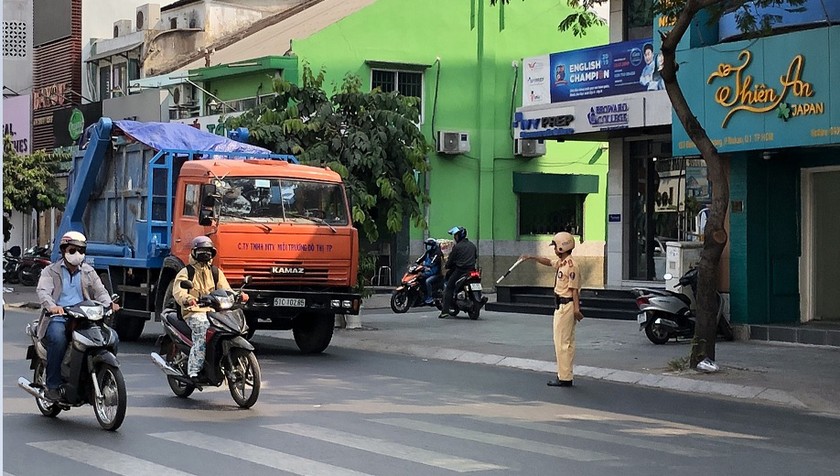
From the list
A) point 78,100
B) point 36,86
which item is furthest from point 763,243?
point 36,86

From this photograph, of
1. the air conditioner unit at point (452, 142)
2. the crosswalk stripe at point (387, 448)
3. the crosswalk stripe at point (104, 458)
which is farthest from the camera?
the air conditioner unit at point (452, 142)

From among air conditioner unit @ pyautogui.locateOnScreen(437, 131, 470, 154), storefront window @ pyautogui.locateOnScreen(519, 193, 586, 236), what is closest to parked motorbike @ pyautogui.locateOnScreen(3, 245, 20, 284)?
air conditioner unit @ pyautogui.locateOnScreen(437, 131, 470, 154)

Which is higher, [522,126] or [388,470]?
[522,126]

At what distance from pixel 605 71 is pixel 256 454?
1681cm

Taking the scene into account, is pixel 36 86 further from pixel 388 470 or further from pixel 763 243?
pixel 388 470

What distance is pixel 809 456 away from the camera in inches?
375

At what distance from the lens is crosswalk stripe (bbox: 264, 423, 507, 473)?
8.65 m

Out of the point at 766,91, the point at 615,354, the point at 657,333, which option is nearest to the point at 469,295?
the point at 657,333

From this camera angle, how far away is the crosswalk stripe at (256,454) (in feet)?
27.5

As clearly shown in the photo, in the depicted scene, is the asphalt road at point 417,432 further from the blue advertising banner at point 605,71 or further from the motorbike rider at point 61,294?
the blue advertising banner at point 605,71

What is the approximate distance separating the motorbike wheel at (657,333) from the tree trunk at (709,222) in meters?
3.30

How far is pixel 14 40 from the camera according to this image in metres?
5.17

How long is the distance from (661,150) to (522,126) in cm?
302

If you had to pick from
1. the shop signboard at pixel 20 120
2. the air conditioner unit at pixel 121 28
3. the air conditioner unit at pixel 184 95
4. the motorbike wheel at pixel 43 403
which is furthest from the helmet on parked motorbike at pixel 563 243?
the shop signboard at pixel 20 120
